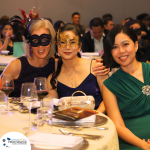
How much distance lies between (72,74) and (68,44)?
1.12ft

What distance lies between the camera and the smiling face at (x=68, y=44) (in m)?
2.27

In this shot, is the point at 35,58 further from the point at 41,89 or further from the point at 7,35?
the point at 7,35

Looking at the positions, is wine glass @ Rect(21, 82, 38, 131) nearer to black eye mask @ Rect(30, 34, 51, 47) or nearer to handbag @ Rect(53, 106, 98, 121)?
handbag @ Rect(53, 106, 98, 121)

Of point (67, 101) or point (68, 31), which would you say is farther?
point (68, 31)

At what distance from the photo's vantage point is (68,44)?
226 cm

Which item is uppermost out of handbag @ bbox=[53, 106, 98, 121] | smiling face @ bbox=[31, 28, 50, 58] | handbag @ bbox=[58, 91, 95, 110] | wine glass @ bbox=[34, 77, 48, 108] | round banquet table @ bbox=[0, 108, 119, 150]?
smiling face @ bbox=[31, 28, 50, 58]

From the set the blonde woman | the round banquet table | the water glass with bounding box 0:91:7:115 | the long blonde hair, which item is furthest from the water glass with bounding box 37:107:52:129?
the long blonde hair

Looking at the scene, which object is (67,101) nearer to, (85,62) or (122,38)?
(122,38)

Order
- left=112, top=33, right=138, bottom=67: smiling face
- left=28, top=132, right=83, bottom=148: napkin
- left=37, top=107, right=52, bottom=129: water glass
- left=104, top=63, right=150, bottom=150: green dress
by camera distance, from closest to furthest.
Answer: left=28, top=132, right=83, bottom=148: napkin → left=37, top=107, right=52, bottom=129: water glass → left=104, top=63, right=150, bottom=150: green dress → left=112, top=33, right=138, bottom=67: smiling face

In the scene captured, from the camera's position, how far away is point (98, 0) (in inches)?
368

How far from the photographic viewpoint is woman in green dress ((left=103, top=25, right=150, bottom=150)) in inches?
67.8

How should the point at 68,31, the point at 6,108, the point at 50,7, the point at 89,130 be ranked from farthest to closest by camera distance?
the point at 50,7 → the point at 68,31 → the point at 6,108 → the point at 89,130

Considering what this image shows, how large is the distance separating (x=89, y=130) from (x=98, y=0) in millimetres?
8916

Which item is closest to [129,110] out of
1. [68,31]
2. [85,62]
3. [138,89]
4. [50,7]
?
[138,89]
